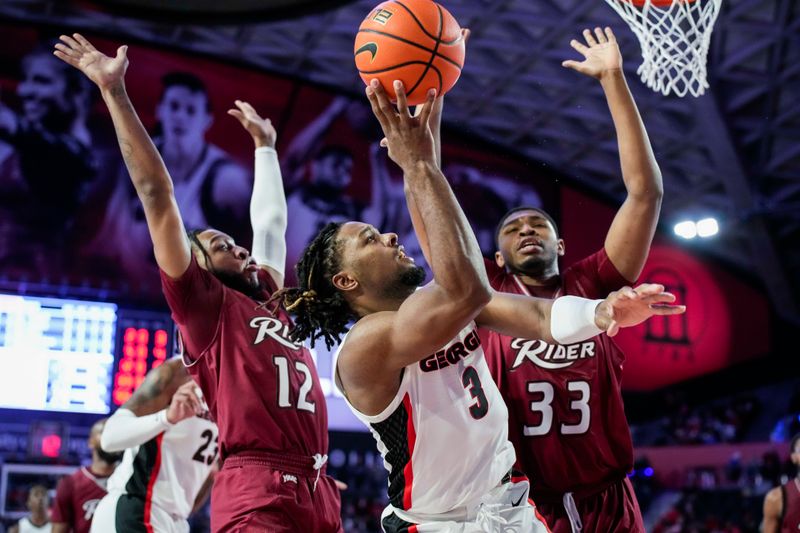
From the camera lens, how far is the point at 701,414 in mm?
20266

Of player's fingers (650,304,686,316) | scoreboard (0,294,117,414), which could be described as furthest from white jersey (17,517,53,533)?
player's fingers (650,304,686,316)

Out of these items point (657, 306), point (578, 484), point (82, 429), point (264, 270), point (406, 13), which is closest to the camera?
point (657, 306)

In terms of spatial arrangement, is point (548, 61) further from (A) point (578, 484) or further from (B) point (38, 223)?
(A) point (578, 484)

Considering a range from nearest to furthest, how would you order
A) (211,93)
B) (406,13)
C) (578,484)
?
(406,13)
(578,484)
(211,93)

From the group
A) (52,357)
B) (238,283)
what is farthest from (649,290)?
(52,357)

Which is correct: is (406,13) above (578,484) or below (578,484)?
above

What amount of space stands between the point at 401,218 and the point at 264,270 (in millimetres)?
11384

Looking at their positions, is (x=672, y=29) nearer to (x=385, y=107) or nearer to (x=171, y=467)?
(x=385, y=107)

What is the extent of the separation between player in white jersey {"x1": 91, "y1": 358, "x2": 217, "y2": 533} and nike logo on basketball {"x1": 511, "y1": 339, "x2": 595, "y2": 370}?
1.82m

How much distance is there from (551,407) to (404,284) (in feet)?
3.87

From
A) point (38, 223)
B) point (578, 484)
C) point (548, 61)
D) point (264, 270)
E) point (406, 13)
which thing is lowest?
point (578, 484)

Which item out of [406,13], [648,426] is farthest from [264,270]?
[648,426]

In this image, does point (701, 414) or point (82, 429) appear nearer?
point (82, 429)

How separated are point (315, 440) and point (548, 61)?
13571 millimetres
